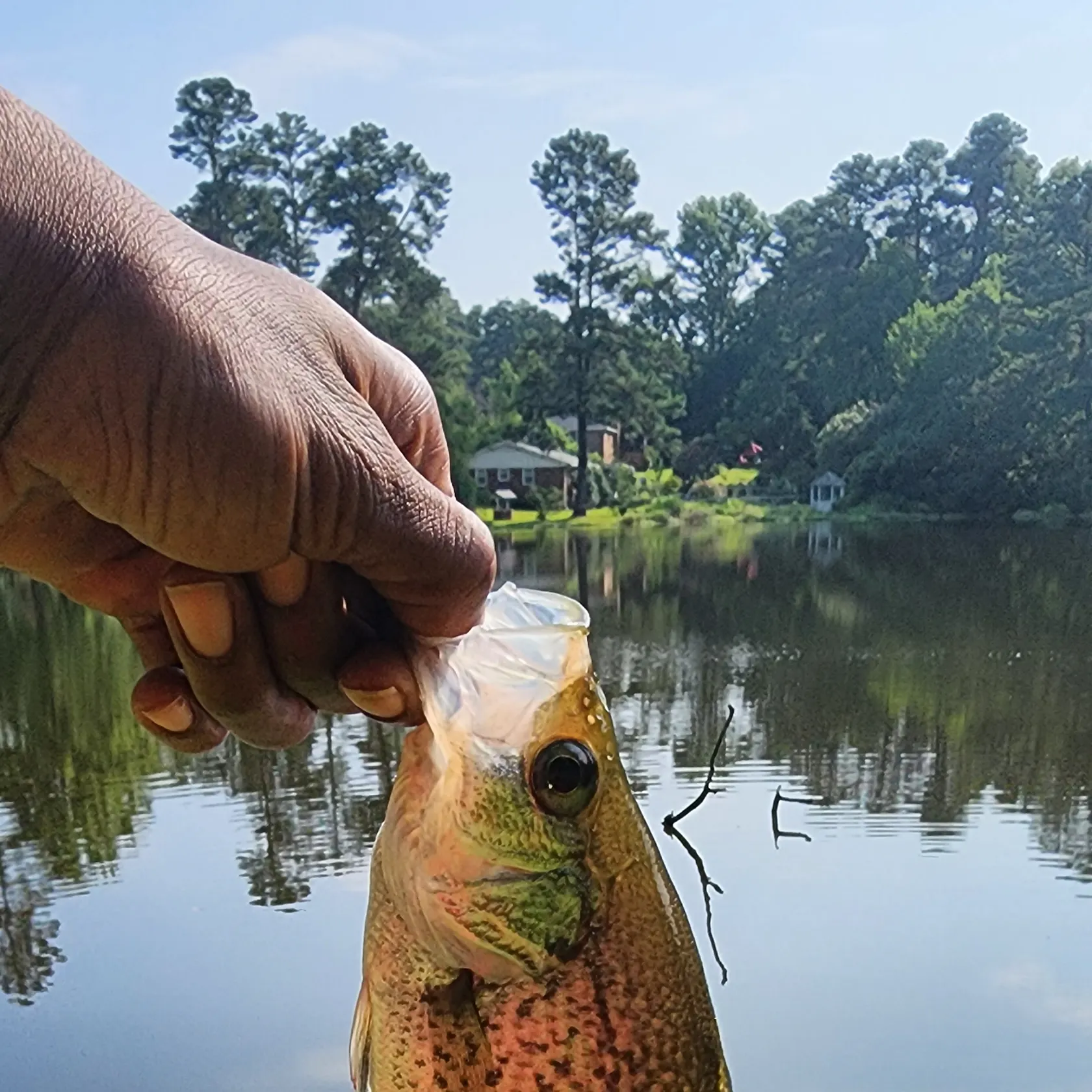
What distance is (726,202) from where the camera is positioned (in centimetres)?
5697

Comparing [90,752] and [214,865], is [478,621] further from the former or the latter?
[90,752]

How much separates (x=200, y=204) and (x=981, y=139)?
33.3m

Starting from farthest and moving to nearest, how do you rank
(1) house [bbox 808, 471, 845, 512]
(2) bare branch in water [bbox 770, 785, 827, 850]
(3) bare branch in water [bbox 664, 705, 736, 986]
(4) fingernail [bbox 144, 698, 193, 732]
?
(1) house [bbox 808, 471, 845, 512] → (2) bare branch in water [bbox 770, 785, 827, 850] → (3) bare branch in water [bbox 664, 705, 736, 986] → (4) fingernail [bbox 144, 698, 193, 732]

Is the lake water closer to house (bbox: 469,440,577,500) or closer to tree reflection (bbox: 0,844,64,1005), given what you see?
tree reflection (bbox: 0,844,64,1005)

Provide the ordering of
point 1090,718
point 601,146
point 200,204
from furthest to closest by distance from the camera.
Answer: point 601,146
point 200,204
point 1090,718

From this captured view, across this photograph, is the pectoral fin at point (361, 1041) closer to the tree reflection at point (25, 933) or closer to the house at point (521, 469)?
the tree reflection at point (25, 933)

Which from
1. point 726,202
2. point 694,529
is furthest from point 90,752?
point 726,202

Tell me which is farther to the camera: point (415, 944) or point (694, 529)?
point (694, 529)

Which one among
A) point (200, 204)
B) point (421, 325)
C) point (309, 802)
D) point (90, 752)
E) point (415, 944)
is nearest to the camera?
point (415, 944)

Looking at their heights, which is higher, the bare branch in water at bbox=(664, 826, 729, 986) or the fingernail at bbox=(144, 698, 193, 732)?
the fingernail at bbox=(144, 698, 193, 732)

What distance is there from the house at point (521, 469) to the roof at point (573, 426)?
1.18 meters

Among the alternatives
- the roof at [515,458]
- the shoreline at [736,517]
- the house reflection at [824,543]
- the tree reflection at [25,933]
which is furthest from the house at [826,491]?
the tree reflection at [25,933]

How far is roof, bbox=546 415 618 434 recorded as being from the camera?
1683 inches

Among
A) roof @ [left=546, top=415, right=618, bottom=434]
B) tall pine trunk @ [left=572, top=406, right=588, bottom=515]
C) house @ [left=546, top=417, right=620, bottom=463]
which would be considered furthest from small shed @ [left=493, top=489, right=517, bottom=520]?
house @ [left=546, top=417, right=620, bottom=463]
